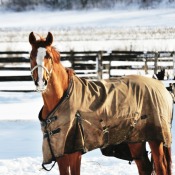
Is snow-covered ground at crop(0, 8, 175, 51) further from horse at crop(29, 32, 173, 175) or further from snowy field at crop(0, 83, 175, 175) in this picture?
horse at crop(29, 32, 173, 175)

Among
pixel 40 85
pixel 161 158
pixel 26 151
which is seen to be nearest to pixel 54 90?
pixel 40 85

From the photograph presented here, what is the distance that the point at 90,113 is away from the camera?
4.38 meters

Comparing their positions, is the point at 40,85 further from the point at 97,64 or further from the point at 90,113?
the point at 97,64

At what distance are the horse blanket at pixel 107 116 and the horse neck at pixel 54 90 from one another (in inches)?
1.8

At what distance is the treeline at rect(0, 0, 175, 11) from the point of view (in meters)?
61.1

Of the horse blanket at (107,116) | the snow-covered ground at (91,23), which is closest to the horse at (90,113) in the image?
the horse blanket at (107,116)

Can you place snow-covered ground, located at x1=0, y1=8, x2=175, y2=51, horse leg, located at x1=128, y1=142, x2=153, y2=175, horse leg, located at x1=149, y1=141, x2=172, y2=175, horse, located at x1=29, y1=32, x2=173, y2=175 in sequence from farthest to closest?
snow-covered ground, located at x1=0, y1=8, x2=175, y2=51 < horse leg, located at x1=128, y1=142, x2=153, y2=175 < horse leg, located at x1=149, y1=141, x2=172, y2=175 < horse, located at x1=29, y1=32, x2=173, y2=175

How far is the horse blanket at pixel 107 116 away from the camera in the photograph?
4.28 m

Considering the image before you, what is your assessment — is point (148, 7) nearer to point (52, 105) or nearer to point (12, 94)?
point (12, 94)

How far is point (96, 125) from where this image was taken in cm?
441

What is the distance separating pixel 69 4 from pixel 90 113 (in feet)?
195

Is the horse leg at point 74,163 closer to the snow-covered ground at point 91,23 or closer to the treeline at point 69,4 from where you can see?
the snow-covered ground at point 91,23

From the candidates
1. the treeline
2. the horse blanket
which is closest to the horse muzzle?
the horse blanket

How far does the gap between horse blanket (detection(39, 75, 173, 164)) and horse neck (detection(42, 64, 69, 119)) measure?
46mm
